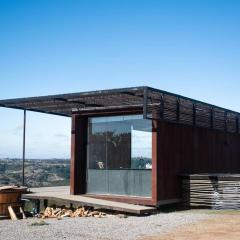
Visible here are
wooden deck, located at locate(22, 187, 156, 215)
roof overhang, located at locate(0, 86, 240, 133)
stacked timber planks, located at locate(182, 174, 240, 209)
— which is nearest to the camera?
wooden deck, located at locate(22, 187, 156, 215)

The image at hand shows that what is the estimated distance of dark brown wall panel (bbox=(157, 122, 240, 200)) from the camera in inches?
736

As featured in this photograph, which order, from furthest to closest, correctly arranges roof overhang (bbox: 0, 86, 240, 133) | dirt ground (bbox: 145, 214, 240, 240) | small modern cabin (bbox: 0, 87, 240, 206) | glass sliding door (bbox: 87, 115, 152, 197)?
glass sliding door (bbox: 87, 115, 152, 197)
small modern cabin (bbox: 0, 87, 240, 206)
roof overhang (bbox: 0, 86, 240, 133)
dirt ground (bbox: 145, 214, 240, 240)

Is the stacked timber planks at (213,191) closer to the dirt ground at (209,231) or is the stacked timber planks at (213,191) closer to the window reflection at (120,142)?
the window reflection at (120,142)

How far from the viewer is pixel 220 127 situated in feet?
78.0

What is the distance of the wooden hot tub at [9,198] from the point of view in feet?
58.8

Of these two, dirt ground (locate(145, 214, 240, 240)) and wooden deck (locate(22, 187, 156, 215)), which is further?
wooden deck (locate(22, 187, 156, 215))

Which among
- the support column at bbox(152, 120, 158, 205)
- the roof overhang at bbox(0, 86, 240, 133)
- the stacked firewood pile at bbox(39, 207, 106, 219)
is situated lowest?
the stacked firewood pile at bbox(39, 207, 106, 219)

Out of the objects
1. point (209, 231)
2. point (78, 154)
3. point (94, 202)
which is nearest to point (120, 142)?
point (78, 154)

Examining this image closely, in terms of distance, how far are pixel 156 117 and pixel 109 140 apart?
3003 mm

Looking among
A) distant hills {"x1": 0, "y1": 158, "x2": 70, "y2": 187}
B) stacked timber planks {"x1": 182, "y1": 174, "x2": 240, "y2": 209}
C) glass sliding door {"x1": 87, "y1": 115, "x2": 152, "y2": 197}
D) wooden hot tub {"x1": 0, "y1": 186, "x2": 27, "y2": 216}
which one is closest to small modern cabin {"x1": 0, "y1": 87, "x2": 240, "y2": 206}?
glass sliding door {"x1": 87, "y1": 115, "x2": 152, "y2": 197}

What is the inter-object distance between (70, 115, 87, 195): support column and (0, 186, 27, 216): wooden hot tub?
9.36 feet

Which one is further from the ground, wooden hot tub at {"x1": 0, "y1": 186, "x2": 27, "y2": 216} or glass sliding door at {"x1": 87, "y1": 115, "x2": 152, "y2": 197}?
glass sliding door at {"x1": 87, "y1": 115, "x2": 152, "y2": 197}

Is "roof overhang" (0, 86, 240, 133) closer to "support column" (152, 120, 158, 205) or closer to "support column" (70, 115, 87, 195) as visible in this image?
"support column" (152, 120, 158, 205)

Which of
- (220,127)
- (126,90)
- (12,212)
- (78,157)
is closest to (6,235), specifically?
(12,212)
